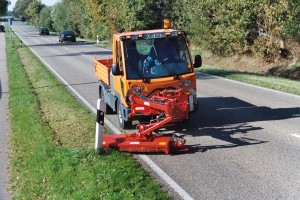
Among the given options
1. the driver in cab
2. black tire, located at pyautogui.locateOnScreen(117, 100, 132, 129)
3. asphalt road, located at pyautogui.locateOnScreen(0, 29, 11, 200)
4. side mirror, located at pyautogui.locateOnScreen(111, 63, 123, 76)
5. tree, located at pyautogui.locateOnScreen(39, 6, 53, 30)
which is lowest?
asphalt road, located at pyautogui.locateOnScreen(0, 29, 11, 200)

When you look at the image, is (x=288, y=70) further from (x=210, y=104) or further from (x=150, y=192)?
(x=150, y=192)

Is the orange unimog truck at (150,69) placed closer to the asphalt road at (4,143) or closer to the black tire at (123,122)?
the black tire at (123,122)

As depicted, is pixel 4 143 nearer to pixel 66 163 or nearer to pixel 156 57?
pixel 66 163

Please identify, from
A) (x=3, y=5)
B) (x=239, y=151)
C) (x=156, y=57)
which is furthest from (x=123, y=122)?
(x=3, y=5)

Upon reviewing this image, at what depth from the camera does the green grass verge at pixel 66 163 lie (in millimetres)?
6465

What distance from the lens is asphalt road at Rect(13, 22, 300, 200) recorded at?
6.48 m

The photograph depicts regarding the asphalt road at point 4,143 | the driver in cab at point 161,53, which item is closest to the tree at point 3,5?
the asphalt road at point 4,143

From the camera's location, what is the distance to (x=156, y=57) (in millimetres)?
9852

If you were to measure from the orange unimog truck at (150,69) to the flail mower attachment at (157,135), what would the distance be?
0.21 m

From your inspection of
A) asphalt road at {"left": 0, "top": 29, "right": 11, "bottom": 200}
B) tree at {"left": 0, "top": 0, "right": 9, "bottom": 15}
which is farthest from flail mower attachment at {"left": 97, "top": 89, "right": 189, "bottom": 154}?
tree at {"left": 0, "top": 0, "right": 9, "bottom": 15}

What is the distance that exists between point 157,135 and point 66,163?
1864 mm

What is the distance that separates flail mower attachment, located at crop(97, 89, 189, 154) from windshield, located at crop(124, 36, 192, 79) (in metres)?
0.69

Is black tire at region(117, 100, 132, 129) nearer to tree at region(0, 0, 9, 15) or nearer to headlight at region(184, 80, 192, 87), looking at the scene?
headlight at region(184, 80, 192, 87)

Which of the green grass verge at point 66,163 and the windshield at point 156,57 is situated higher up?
the windshield at point 156,57
